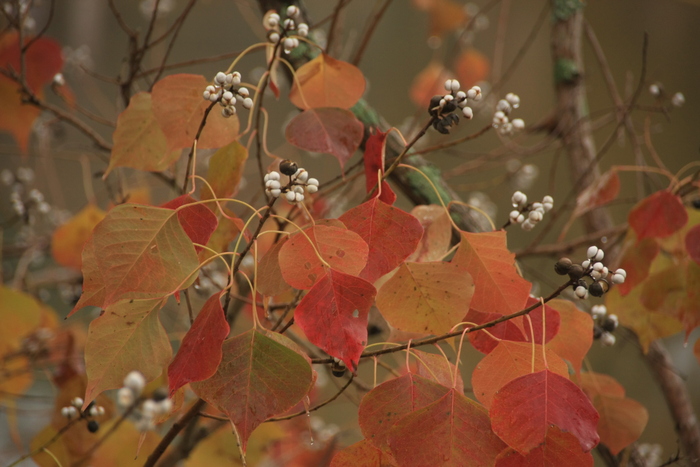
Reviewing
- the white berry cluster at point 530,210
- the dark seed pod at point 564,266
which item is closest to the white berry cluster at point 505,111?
the white berry cluster at point 530,210

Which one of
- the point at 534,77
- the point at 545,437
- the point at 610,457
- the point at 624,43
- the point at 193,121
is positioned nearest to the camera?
the point at 545,437

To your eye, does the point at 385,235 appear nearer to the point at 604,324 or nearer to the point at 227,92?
the point at 227,92

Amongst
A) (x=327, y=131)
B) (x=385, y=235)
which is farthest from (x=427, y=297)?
(x=327, y=131)

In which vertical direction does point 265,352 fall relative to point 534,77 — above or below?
above

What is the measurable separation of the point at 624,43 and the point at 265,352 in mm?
1472

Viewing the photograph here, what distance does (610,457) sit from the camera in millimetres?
580

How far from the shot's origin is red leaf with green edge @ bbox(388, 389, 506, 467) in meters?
0.32

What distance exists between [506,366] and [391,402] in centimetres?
8

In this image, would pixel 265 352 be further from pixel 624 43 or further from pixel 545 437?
pixel 624 43

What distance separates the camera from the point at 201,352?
1.06 feet

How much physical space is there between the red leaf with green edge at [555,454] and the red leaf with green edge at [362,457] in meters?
0.08

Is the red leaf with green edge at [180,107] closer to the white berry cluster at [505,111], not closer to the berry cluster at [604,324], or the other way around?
the white berry cluster at [505,111]

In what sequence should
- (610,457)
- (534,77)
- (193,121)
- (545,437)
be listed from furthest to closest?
(534,77) → (610,457) → (193,121) → (545,437)

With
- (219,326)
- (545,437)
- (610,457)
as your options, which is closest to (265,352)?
(219,326)
